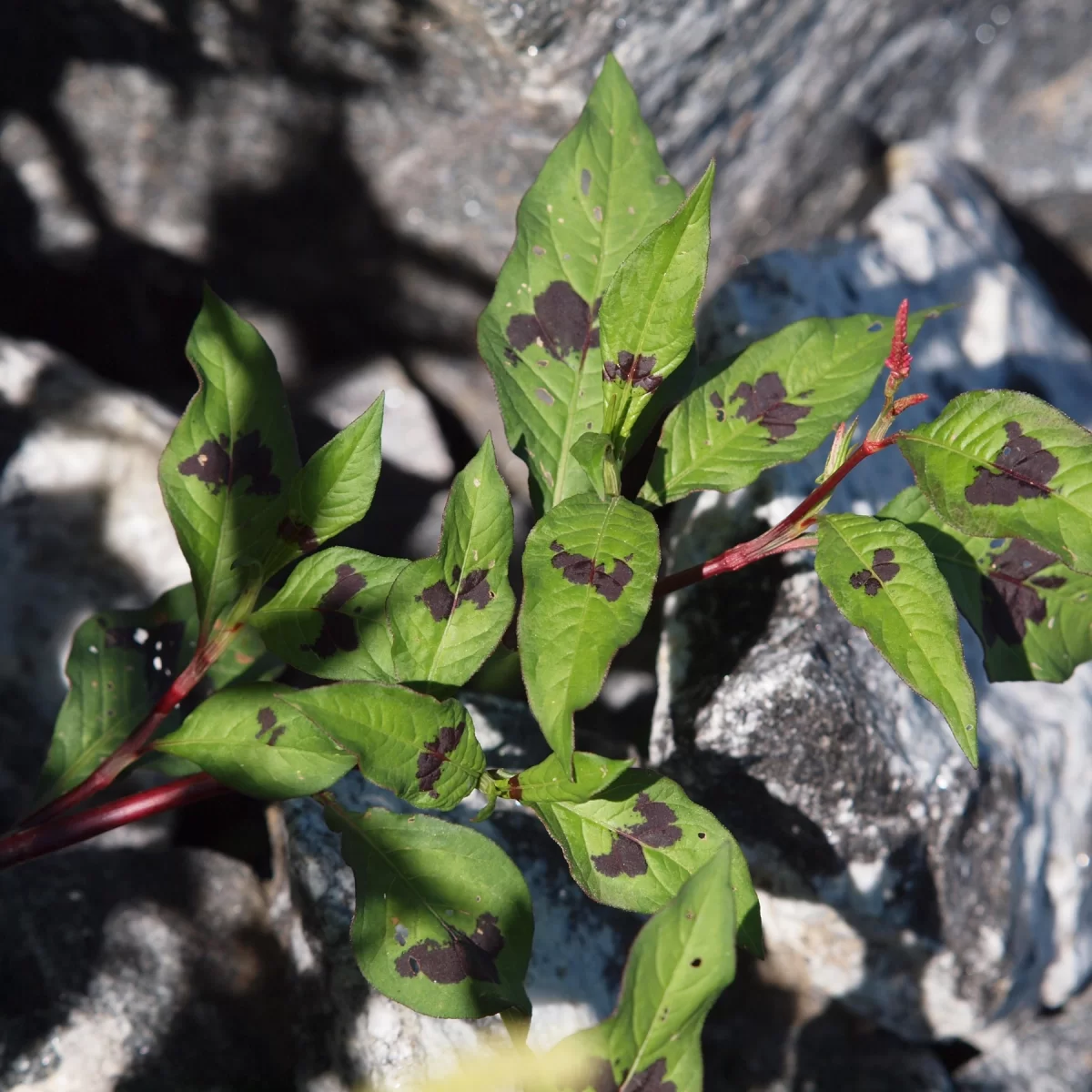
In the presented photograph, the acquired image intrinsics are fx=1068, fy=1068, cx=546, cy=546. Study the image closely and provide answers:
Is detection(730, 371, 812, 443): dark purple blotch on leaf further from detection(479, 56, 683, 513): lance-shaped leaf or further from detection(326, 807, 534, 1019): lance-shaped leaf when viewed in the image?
detection(326, 807, 534, 1019): lance-shaped leaf

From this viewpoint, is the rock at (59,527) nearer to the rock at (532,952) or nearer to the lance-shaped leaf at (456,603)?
the rock at (532,952)

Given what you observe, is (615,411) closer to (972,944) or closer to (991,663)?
(991,663)

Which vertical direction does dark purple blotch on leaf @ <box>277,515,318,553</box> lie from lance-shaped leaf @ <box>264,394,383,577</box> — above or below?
below

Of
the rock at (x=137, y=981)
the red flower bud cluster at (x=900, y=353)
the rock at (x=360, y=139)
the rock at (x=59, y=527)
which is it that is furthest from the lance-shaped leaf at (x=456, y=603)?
the rock at (x=360, y=139)

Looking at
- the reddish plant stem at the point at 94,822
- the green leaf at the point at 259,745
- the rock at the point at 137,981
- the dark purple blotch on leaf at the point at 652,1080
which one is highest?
the green leaf at the point at 259,745

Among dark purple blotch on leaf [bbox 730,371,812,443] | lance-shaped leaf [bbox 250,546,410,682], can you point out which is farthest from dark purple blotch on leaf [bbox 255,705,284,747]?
dark purple blotch on leaf [bbox 730,371,812,443]

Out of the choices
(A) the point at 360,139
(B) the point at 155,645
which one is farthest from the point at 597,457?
(A) the point at 360,139

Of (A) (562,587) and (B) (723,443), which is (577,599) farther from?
(B) (723,443)
